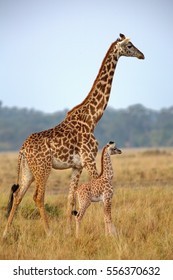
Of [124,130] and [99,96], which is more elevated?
[124,130]

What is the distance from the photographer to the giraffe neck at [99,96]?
9.30m

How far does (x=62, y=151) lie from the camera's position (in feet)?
28.6

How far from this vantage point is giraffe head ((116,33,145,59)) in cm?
947

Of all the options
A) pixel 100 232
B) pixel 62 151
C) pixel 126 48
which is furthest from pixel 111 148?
pixel 126 48

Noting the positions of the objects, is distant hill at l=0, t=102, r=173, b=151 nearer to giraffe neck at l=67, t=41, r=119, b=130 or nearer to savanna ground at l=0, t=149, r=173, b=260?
savanna ground at l=0, t=149, r=173, b=260

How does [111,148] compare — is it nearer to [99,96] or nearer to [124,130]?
[99,96]

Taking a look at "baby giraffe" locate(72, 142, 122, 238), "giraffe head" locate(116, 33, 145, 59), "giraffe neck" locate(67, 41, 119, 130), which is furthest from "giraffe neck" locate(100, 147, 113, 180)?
"giraffe head" locate(116, 33, 145, 59)

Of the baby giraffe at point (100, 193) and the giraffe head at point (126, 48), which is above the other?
the giraffe head at point (126, 48)

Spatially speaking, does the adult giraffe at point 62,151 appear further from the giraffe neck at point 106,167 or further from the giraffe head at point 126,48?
the giraffe neck at point 106,167

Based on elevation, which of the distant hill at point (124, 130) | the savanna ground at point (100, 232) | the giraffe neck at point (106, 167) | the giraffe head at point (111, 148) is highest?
the distant hill at point (124, 130)

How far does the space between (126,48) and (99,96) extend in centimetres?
76

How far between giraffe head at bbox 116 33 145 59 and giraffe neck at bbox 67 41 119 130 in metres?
0.10

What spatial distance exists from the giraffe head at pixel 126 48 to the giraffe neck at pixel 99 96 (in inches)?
4.0

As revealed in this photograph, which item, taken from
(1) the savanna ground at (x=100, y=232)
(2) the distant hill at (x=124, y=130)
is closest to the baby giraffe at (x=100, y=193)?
(1) the savanna ground at (x=100, y=232)
